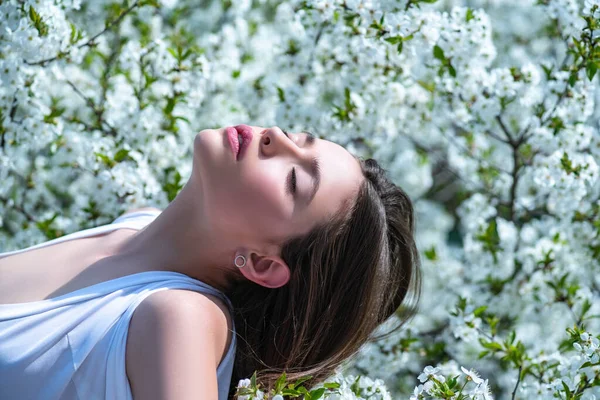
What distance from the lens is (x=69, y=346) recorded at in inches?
72.0

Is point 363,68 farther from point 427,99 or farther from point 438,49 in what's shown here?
point 427,99

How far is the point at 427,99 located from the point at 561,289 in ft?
3.71

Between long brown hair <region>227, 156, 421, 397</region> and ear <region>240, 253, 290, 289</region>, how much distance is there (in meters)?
0.02

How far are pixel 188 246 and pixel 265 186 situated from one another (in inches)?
12.5

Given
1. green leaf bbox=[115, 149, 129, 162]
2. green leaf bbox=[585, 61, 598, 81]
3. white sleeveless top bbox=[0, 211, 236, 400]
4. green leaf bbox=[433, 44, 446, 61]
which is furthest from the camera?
green leaf bbox=[433, 44, 446, 61]

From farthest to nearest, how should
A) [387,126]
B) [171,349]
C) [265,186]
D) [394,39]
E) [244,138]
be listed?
[387,126]
[394,39]
[244,138]
[265,186]
[171,349]

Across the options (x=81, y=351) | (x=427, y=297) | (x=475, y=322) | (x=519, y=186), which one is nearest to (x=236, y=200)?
(x=81, y=351)

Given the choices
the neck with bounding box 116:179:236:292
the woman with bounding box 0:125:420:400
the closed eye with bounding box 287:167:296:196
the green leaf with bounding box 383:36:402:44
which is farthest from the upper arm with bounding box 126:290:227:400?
the green leaf with bounding box 383:36:402:44

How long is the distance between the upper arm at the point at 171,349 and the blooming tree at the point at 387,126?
476 mm

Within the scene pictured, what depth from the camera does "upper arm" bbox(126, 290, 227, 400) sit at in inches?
65.8

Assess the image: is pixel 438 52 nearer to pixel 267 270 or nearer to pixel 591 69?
pixel 591 69

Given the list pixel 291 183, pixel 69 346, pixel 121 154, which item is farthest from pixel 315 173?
pixel 121 154

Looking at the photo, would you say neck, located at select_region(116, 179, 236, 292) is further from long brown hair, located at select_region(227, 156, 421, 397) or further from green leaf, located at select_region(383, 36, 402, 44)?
green leaf, located at select_region(383, 36, 402, 44)

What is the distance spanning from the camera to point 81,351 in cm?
182
